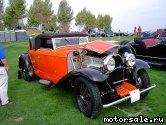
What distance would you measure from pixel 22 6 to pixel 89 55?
35039 mm

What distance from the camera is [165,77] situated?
316 inches

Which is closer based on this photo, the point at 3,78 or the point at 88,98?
the point at 88,98

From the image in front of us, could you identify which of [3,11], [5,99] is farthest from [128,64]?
[3,11]

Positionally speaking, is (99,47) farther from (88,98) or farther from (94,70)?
(88,98)

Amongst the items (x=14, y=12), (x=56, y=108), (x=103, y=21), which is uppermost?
(x=14, y=12)

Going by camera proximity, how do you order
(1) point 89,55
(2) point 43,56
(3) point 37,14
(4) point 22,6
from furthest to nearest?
(3) point 37,14 < (4) point 22,6 < (2) point 43,56 < (1) point 89,55

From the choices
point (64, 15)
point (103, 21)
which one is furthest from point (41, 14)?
point (103, 21)

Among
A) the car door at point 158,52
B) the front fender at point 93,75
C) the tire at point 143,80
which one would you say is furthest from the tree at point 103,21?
the front fender at point 93,75

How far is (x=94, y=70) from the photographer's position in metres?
4.87

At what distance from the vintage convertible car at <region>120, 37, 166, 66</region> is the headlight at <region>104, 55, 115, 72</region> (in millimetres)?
3630

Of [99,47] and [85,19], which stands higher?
[85,19]

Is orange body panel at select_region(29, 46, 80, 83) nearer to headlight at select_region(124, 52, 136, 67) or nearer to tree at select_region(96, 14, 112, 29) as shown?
headlight at select_region(124, 52, 136, 67)

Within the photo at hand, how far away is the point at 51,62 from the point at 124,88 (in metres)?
2.05

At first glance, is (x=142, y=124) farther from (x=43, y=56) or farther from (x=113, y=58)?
(x=43, y=56)
